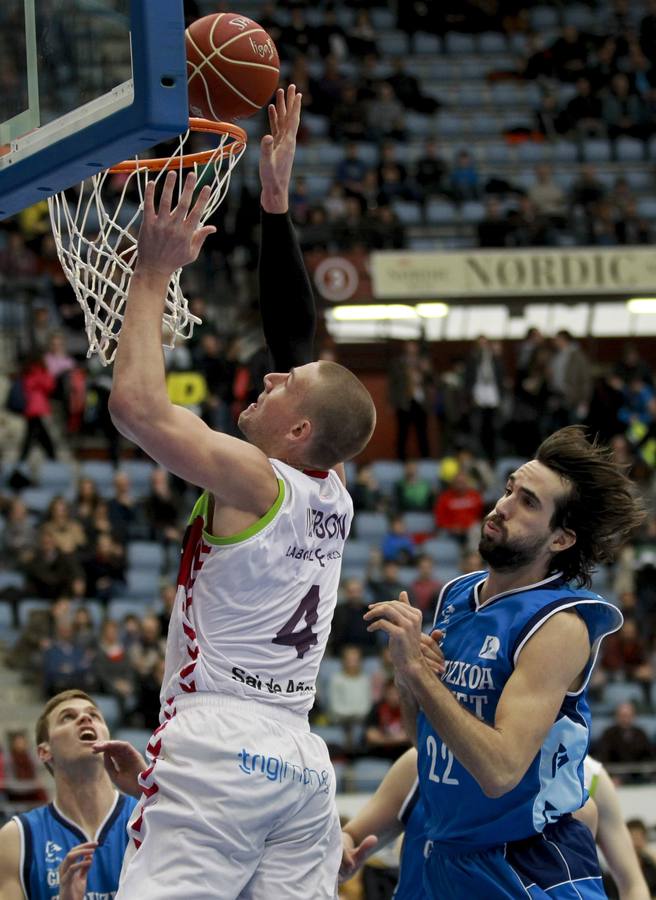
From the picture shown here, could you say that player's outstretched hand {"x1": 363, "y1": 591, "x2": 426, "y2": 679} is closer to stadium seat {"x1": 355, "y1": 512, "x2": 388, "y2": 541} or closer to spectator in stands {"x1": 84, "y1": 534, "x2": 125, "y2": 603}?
spectator in stands {"x1": 84, "y1": 534, "x2": 125, "y2": 603}

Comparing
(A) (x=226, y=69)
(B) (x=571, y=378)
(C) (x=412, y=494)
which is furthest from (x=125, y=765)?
(B) (x=571, y=378)

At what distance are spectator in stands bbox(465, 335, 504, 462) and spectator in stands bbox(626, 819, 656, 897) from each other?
7592mm

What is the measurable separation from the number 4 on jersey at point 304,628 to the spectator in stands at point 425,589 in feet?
30.5

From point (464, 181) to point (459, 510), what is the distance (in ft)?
20.7

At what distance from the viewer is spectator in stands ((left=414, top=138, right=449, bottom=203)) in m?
20.0

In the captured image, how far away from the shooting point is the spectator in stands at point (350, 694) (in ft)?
41.3

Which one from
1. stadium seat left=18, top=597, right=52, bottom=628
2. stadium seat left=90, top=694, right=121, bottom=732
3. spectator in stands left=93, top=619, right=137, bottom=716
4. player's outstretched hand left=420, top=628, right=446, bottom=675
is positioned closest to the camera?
player's outstretched hand left=420, top=628, right=446, bottom=675

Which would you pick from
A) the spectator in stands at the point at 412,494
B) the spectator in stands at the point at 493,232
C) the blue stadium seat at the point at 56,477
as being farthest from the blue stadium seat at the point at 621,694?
the spectator in stands at the point at 493,232

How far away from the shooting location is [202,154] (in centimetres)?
493

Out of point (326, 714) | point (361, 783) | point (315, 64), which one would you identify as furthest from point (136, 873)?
point (315, 64)

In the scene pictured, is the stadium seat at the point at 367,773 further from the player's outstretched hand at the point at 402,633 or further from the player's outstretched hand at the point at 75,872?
the player's outstretched hand at the point at 402,633

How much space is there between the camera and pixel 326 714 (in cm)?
1266

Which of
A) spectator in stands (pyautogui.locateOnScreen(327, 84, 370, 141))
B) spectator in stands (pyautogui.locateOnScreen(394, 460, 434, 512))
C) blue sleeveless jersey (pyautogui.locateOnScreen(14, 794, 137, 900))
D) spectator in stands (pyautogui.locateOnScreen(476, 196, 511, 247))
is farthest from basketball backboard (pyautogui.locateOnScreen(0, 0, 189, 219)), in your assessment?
spectator in stands (pyautogui.locateOnScreen(327, 84, 370, 141))

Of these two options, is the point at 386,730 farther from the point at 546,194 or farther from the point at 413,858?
the point at 546,194
